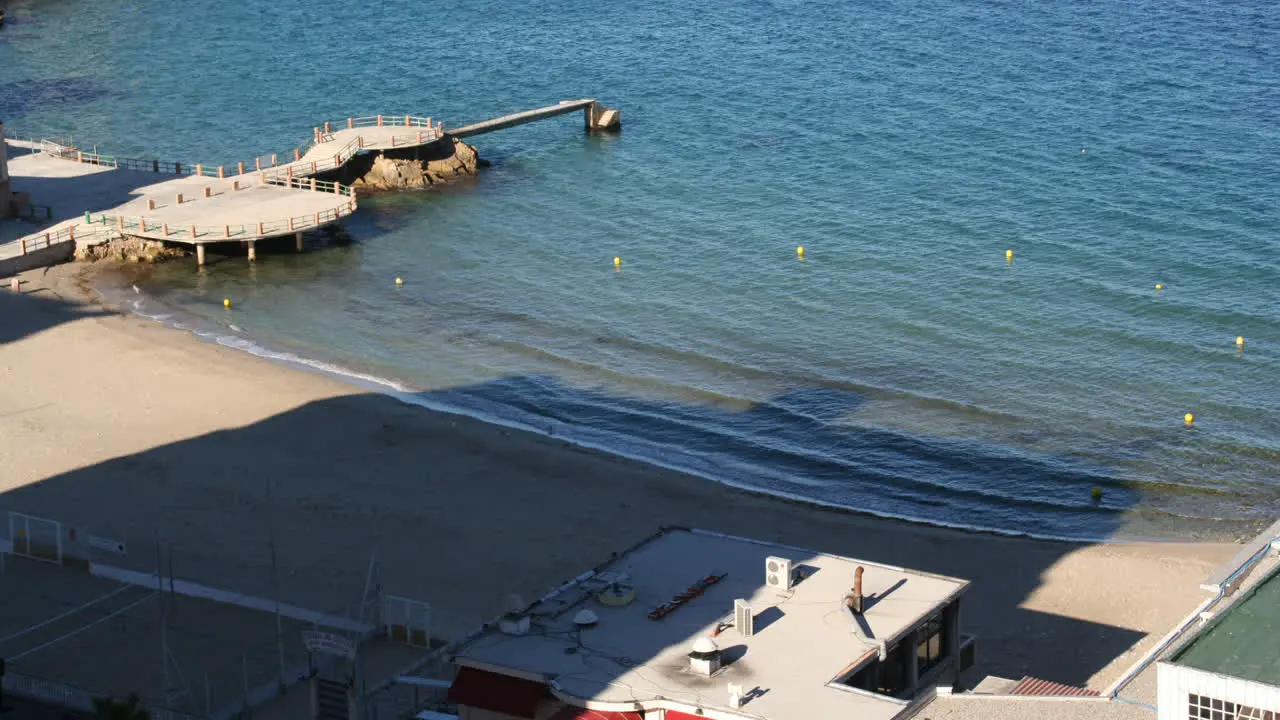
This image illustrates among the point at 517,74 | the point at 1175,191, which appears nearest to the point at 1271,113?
the point at 1175,191

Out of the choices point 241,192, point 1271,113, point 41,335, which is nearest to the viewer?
point 41,335

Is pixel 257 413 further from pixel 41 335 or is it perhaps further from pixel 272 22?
pixel 272 22

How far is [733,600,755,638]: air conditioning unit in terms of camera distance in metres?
29.0

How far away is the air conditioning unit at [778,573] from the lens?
3062cm

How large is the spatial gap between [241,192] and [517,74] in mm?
38352

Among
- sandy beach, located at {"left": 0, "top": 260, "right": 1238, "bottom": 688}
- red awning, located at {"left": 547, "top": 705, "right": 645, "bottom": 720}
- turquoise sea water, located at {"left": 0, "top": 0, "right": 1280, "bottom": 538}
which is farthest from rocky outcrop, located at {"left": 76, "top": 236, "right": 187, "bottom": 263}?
red awning, located at {"left": 547, "top": 705, "right": 645, "bottom": 720}

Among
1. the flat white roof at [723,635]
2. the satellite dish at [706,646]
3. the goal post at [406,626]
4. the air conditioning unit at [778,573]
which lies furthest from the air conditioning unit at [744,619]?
the goal post at [406,626]

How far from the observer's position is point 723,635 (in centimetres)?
2925

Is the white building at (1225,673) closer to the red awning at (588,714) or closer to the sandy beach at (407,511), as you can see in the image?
the red awning at (588,714)

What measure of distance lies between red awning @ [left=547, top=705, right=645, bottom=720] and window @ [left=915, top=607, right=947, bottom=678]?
605cm

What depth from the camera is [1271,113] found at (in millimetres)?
94688

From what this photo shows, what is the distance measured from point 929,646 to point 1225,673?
863cm

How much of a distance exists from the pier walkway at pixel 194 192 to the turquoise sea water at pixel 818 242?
6.61 feet

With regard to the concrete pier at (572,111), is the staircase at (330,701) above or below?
below
